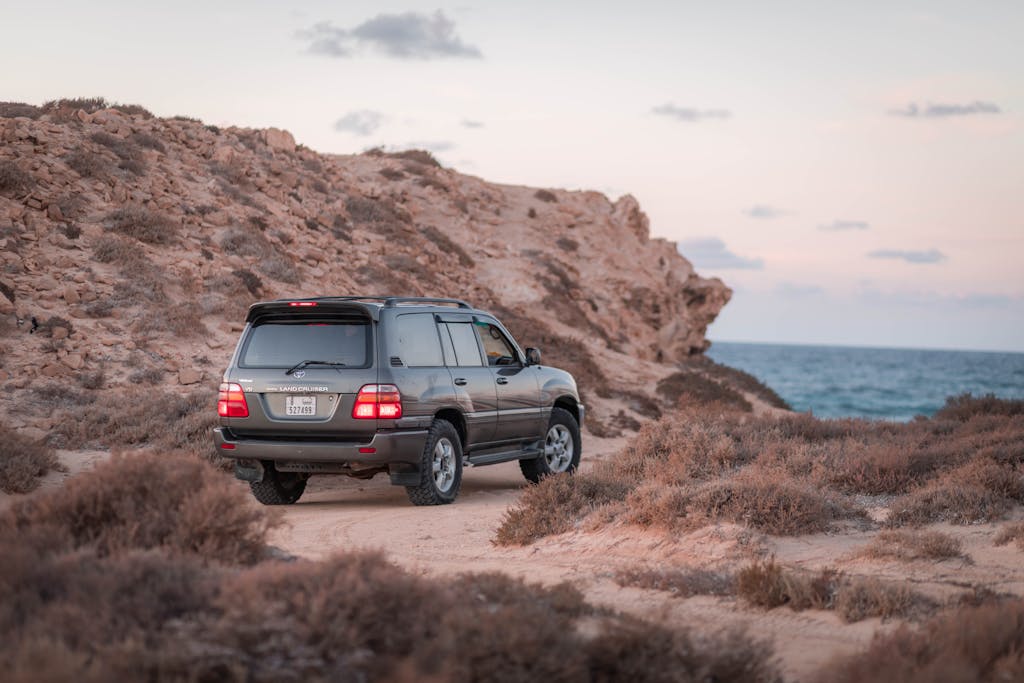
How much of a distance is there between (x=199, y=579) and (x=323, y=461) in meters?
5.52

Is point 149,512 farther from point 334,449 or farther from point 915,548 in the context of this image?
point 915,548

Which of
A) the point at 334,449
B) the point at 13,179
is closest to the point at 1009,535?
the point at 334,449

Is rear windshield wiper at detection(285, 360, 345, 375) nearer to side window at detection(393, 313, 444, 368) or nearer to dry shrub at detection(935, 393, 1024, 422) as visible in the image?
side window at detection(393, 313, 444, 368)

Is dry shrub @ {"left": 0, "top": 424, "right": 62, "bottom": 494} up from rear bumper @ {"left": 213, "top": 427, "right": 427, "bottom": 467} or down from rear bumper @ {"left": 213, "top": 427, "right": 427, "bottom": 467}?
down

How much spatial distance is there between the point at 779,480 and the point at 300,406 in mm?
4606

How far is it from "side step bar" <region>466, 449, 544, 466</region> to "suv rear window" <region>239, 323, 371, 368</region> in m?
2.09

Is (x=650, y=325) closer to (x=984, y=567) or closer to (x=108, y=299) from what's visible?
(x=108, y=299)

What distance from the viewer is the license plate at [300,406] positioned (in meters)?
9.90

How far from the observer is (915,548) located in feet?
23.9

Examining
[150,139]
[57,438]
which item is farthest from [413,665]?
[150,139]

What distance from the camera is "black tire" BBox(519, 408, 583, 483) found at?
1272 cm

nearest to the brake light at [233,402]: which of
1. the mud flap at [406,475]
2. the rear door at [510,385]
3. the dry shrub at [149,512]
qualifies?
the mud flap at [406,475]

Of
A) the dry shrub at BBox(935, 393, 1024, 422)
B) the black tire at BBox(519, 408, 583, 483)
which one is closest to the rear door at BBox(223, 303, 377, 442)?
the black tire at BBox(519, 408, 583, 483)

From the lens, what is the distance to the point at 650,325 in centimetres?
3412
